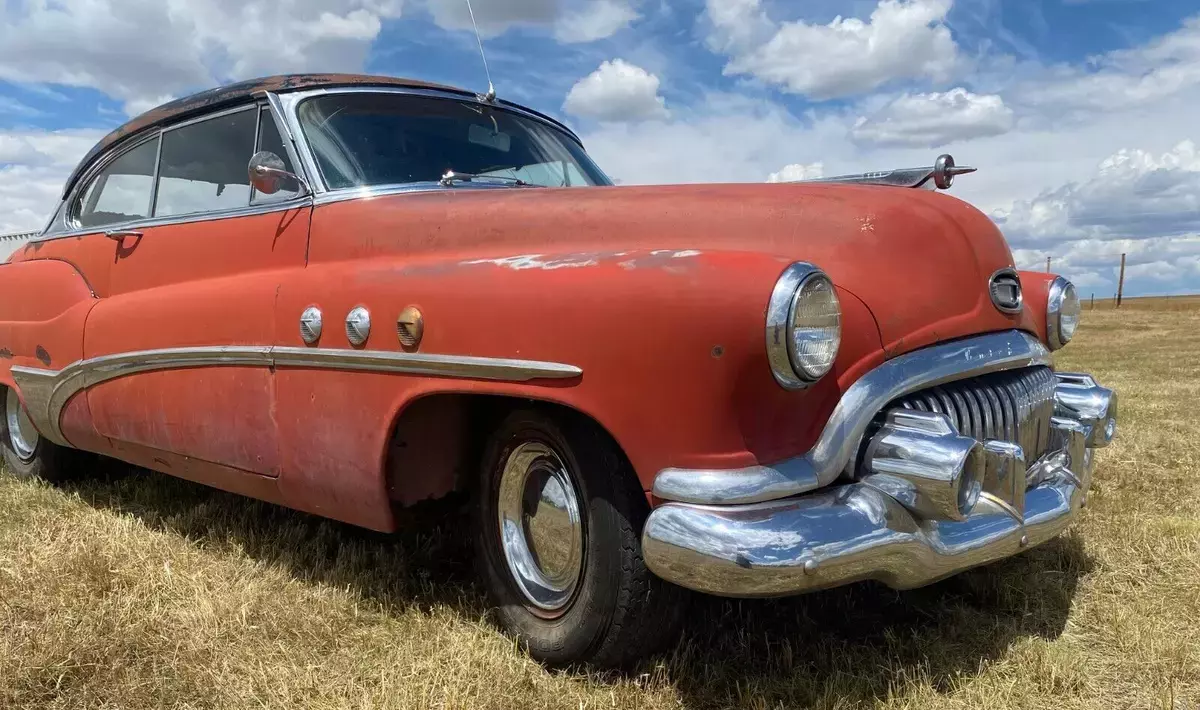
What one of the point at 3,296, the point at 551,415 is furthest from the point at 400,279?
the point at 3,296

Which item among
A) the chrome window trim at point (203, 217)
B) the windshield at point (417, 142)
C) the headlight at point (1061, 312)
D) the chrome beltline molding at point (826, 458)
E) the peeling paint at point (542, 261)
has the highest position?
the windshield at point (417, 142)

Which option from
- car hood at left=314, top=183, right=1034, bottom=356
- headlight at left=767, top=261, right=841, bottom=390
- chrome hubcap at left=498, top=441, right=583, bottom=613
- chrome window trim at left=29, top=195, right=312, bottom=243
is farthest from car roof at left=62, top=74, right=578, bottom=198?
headlight at left=767, top=261, right=841, bottom=390

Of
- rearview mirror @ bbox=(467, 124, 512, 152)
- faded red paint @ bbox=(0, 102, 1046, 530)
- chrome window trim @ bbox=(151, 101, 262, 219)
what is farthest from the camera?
rearview mirror @ bbox=(467, 124, 512, 152)

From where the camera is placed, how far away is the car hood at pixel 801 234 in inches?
87.1

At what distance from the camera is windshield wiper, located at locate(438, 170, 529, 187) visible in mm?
3055

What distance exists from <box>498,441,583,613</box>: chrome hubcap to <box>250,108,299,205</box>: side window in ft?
4.28

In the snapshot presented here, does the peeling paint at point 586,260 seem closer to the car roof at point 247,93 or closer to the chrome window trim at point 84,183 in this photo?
the car roof at point 247,93

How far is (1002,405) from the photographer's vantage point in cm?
239

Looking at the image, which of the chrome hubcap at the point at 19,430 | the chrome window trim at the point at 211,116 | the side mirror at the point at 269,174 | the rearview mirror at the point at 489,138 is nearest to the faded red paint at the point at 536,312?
the side mirror at the point at 269,174

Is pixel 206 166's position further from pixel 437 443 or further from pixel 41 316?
pixel 437 443

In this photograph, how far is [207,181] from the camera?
140 inches

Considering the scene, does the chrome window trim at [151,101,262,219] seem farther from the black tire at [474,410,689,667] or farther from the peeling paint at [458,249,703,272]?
the black tire at [474,410,689,667]

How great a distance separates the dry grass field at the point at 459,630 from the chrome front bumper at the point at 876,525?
34 centimetres

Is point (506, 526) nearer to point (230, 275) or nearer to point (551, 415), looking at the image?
point (551, 415)
